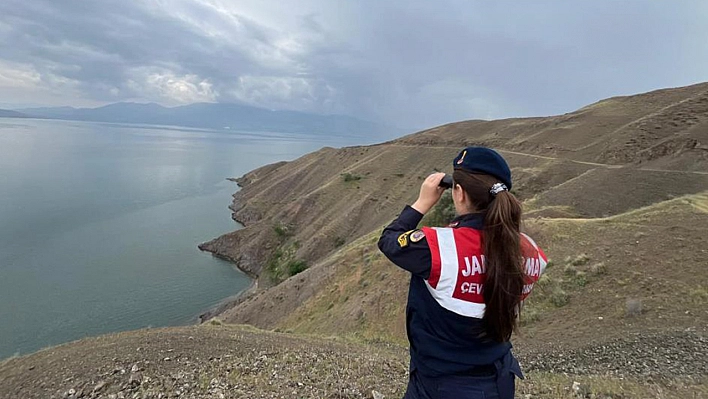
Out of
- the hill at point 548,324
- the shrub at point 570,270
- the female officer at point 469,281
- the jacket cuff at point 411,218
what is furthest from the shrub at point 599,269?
the jacket cuff at point 411,218

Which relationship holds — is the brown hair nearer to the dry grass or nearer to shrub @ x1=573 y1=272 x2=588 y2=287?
the dry grass

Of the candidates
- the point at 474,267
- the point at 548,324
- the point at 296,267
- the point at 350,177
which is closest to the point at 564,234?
the point at 548,324

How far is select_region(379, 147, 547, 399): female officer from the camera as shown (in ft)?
7.86

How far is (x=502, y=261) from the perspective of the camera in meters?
2.38

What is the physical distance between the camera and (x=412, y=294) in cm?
275

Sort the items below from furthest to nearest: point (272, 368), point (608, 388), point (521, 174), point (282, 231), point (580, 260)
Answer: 1. point (282, 231)
2. point (521, 174)
3. point (580, 260)
4. point (272, 368)
5. point (608, 388)

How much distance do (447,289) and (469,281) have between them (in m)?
0.14

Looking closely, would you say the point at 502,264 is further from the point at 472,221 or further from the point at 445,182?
the point at 445,182

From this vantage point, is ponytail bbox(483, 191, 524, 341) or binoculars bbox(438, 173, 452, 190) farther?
binoculars bbox(438, 173, 452, 190)

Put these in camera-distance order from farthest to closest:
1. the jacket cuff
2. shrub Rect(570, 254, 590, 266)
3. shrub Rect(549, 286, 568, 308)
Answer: shrub Rect(570, 254, 590, 266) → shrub Rect(549, 286, 568, 308) → the jacket cuff

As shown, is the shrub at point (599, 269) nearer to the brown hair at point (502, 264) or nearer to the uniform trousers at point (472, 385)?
the uniform trousers at point (472, 385)

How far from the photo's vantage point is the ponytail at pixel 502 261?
2.38 metres

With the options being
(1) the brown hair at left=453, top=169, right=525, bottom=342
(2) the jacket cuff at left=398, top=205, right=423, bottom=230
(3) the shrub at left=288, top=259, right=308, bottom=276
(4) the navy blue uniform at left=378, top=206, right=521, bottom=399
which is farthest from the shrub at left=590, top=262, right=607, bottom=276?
(3) the shrub at left=288, top=259, right=308, bottom=276

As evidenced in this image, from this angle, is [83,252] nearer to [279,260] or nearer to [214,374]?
[279,260]
